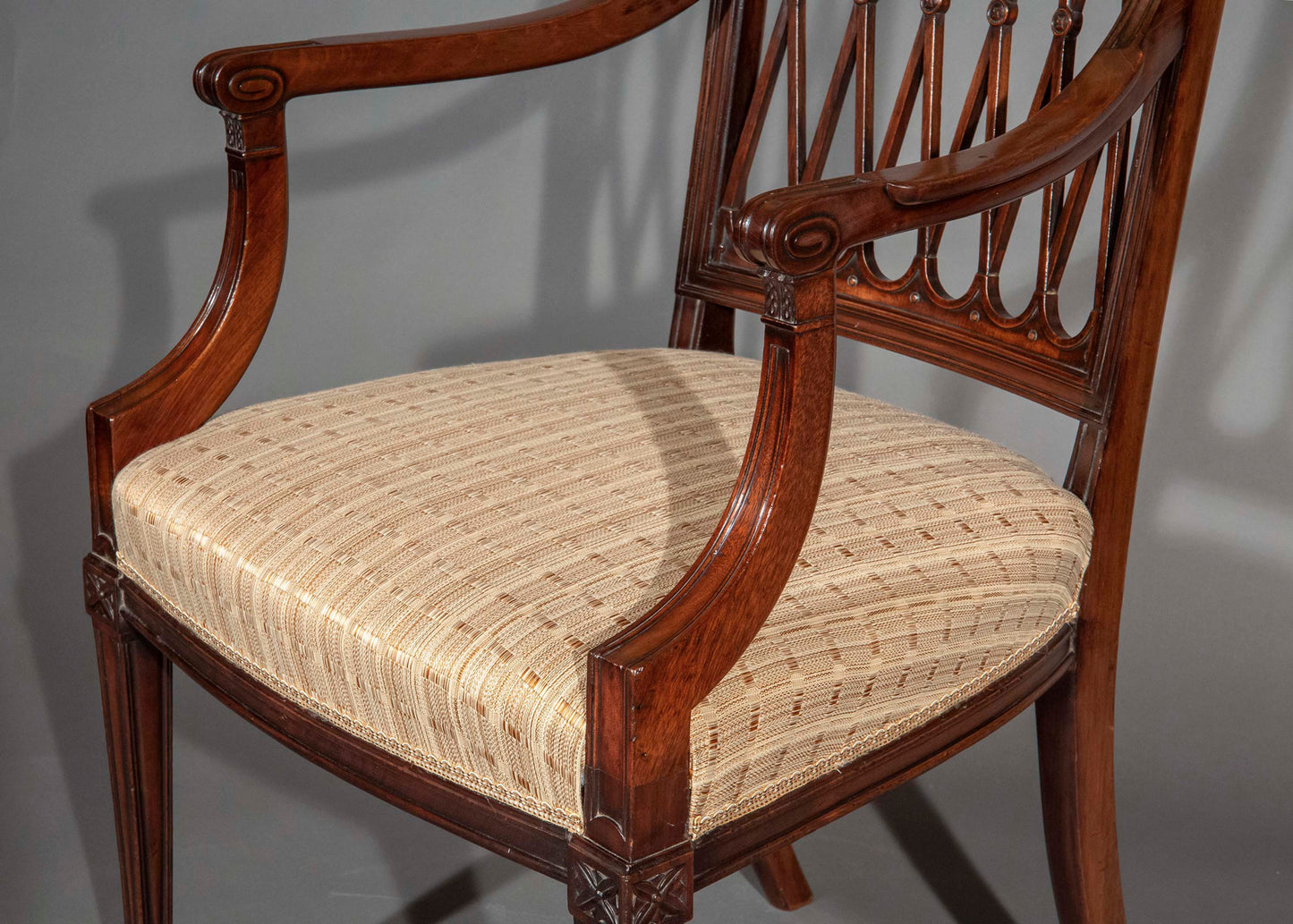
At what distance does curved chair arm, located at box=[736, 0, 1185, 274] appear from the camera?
73 centimetres

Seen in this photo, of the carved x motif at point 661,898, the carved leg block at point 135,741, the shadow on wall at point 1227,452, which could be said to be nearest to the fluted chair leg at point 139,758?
the carved leg block at point 135,741

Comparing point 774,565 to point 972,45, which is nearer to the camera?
point 774,565

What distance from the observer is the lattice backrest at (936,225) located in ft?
3.43

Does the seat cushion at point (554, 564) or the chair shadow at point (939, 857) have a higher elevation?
the seat cushion at point (554, 564)

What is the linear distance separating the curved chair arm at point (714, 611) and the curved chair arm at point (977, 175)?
0.08ft

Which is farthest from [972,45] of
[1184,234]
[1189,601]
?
[1189,601]

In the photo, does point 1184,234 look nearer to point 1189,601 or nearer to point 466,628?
point 1189,601

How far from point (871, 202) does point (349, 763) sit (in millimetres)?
435

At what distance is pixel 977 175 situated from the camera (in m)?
0.82

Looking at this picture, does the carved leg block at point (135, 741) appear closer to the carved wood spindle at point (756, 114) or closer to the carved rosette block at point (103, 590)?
the carved rosette block at point (103, 590)

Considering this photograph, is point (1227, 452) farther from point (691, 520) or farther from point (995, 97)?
point (691, 520)

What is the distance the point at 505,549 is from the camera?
2.85ft

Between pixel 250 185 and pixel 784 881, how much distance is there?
2.52 ft

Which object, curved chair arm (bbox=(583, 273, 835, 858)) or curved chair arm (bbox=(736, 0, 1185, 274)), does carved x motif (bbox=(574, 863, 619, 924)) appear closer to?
→ curved chair arm (bbox=(583, 273, 835, 858))
